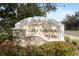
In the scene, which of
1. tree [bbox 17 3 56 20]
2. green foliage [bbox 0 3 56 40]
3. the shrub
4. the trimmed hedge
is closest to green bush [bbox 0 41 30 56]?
the trimmed hedge

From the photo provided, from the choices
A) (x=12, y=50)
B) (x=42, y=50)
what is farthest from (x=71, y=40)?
(x=12, y=50)

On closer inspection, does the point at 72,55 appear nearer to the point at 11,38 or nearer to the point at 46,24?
the point at 46,24

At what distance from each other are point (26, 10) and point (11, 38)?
46 cm

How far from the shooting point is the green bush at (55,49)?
11.4 ft

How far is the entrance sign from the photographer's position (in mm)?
3490

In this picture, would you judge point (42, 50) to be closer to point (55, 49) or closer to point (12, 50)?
point (55, 49)

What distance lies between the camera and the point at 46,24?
351 cm

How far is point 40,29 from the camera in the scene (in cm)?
350

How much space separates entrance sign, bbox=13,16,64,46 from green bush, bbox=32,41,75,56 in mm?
86

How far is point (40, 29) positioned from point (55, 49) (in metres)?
0.36

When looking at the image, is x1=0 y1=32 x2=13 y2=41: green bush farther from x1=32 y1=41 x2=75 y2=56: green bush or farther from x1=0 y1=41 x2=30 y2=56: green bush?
x1=32 y1=41 x2=75 y2=56: green bush

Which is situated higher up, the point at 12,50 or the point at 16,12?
the point at 16,12

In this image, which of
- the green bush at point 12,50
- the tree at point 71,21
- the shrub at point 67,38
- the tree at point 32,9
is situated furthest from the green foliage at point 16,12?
the shrub at point 67,38

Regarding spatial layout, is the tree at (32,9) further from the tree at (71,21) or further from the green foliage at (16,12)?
the tree at (71,21)
